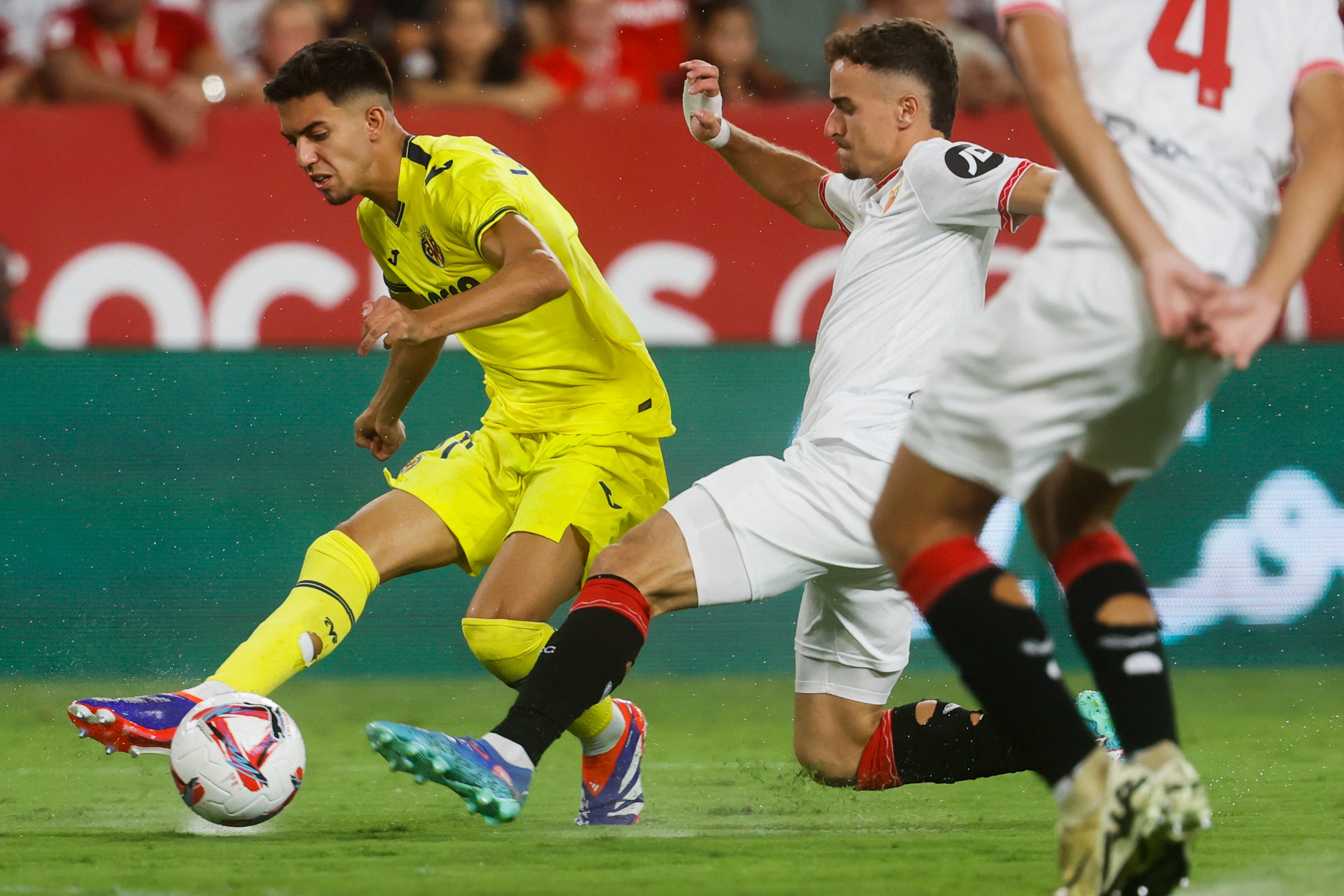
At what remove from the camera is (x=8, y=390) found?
20.0ft

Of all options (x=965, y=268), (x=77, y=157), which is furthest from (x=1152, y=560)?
(x=77, y=157)

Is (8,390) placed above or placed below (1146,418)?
below

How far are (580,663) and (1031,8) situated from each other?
1527 millimetres

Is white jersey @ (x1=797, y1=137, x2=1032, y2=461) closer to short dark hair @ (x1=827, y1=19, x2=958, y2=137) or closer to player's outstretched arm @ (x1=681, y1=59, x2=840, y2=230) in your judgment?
short dark hair @ (x1=827, y1=19, x2=958, y2=137)

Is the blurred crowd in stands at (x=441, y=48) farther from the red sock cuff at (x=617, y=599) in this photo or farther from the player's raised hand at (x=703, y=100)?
the red sock cuff at (x=617, y=599)

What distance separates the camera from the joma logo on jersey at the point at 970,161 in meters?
3.34

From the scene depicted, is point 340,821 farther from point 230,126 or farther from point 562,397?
point 230,126

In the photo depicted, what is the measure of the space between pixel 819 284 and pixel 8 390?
355 cm

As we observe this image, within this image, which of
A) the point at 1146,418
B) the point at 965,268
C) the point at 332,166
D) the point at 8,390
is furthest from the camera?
the point at 8,390

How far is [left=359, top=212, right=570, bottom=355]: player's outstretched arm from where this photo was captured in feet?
10.5

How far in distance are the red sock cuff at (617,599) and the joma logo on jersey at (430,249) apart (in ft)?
3.75

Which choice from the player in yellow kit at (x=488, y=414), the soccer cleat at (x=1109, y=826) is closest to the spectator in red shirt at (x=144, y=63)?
the player in yellow kit at (x=488, y=414)

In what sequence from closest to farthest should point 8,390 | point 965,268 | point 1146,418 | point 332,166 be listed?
point 1146,418 < point 965,268 < point 332,166 < point 8,390

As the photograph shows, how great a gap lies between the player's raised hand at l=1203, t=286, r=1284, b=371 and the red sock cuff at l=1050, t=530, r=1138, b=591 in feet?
1.70
